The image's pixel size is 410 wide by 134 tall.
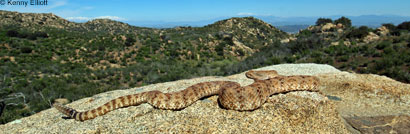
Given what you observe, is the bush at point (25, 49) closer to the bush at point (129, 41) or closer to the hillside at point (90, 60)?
the hillside at point (90, 60)

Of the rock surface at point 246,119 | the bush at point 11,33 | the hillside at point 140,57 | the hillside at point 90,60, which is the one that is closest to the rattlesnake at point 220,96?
the rock surface at point 246,119

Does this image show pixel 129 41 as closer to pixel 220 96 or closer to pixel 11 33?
pixel 11 33

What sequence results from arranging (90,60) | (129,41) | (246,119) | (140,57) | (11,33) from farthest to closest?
(129,41) → (11,33) → (140,57) → (90,60) → (246,119)

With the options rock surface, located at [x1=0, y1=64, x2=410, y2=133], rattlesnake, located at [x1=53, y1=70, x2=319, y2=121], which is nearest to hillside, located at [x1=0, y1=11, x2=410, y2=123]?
rock surface, located at [x1=0, y1=64, x2=410, y2=133]

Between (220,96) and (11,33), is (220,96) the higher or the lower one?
the lower one

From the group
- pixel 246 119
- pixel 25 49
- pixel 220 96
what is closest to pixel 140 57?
pixel 25 49

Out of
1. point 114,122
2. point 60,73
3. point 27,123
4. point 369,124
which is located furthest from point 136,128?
point 60,73

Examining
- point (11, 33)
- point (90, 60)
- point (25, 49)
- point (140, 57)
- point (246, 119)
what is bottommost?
point (90, 60)
